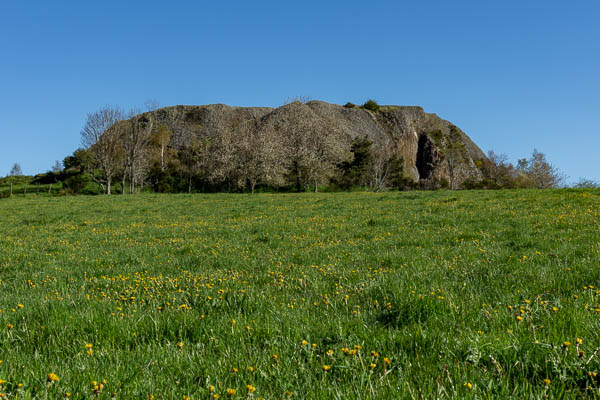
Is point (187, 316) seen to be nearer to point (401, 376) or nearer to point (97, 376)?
point (97, 376)

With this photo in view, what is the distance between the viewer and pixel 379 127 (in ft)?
337

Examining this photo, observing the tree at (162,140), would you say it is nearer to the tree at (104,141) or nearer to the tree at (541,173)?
the tree at (104,141)

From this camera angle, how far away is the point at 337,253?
31.0 feet

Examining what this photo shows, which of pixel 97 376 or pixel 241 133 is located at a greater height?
pixel 241 133

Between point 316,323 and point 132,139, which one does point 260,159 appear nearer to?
point 132,139

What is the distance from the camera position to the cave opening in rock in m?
102

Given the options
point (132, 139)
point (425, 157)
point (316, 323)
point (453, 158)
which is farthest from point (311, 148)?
point (316, 323)

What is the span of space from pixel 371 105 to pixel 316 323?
11275 cm

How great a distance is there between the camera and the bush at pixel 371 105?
362 feet

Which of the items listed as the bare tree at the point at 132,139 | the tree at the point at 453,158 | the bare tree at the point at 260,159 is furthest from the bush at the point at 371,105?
the bare tree at the point at 132,139

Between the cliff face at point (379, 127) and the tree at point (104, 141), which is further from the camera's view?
the cliff face at point (379, 127)

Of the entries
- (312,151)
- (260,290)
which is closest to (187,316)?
(260,290)

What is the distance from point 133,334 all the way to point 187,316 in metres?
0.63

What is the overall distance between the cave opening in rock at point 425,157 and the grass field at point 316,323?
96.4m
